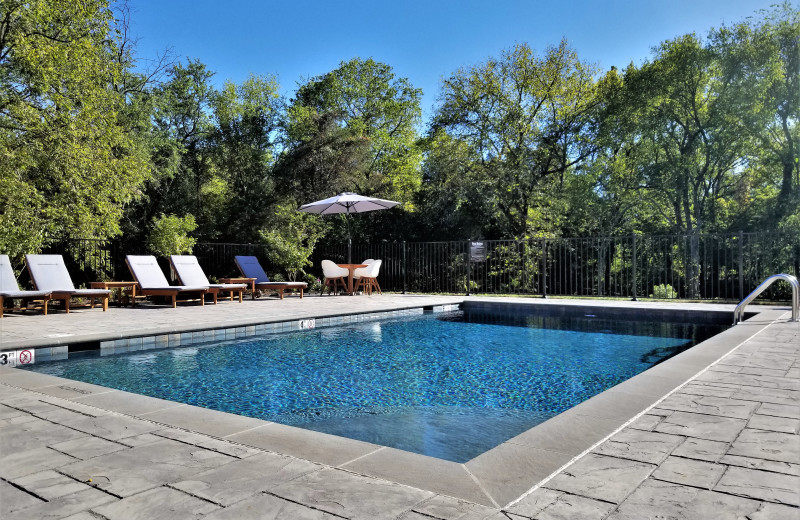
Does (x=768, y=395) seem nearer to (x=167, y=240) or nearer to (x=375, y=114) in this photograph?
(x=167, y=240)

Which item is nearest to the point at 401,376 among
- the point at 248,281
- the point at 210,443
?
the point at 210,443

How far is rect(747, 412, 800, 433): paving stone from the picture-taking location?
2314 millimetres

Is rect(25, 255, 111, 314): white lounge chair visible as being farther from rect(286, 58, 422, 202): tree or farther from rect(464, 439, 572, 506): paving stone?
rect(286, 58, 422, 202): tree

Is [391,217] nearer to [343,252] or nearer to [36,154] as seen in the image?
[343,252]

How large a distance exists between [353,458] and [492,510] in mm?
653

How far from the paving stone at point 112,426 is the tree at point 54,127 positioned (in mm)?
8711

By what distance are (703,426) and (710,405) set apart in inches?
17.3

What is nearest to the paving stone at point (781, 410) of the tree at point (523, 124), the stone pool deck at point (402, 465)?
the stone pool deck at point (402, 465)

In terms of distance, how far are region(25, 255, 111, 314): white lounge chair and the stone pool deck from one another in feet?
18.7

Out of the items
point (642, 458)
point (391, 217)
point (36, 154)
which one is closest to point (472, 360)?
point (642, 458)

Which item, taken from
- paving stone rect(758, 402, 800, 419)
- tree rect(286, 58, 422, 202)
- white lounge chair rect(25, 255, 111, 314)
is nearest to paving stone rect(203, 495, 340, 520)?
paving stone rect(758, 402, 800, 419)

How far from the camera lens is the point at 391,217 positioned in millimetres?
19000

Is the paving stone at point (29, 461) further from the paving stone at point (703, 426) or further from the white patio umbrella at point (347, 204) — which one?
the white patio umbrella at point (347, 204)

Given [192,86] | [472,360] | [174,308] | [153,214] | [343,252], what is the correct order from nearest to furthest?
[472,360] < [174,308] < [343,252] < [153,214] < [192,86]
